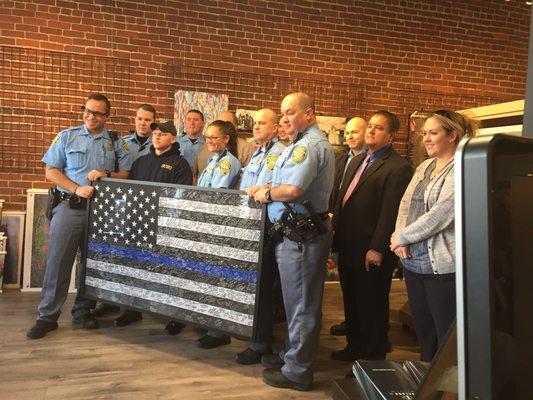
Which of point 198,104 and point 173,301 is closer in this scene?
point 173,301

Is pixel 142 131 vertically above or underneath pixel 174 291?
above

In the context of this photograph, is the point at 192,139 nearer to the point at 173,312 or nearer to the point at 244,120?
the point at 244,120

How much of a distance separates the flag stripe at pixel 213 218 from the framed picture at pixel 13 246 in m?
2.30

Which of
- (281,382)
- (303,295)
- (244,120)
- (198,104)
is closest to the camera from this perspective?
(303,295)

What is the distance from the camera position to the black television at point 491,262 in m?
0.50

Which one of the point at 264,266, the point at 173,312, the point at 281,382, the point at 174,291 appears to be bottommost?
the point at 281,382

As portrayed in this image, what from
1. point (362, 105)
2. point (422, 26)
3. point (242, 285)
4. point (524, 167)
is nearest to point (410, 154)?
point (362, 105)

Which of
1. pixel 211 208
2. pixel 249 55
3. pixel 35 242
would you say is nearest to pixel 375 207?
pixel 211 208

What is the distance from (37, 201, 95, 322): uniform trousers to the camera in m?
3.52

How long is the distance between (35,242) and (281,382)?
3.13 meters

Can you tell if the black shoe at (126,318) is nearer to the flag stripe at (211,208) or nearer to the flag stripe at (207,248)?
the flag stripe at (207,248)

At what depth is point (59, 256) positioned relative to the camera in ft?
11.6

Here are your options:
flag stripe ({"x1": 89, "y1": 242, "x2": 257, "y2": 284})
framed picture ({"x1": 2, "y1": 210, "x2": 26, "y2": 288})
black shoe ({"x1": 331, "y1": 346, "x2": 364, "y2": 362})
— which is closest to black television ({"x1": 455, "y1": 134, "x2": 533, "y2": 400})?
flag stripe ({"x1": 89, "y1": 242, "x2": 257, "y2": 284})

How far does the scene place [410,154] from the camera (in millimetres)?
6355
